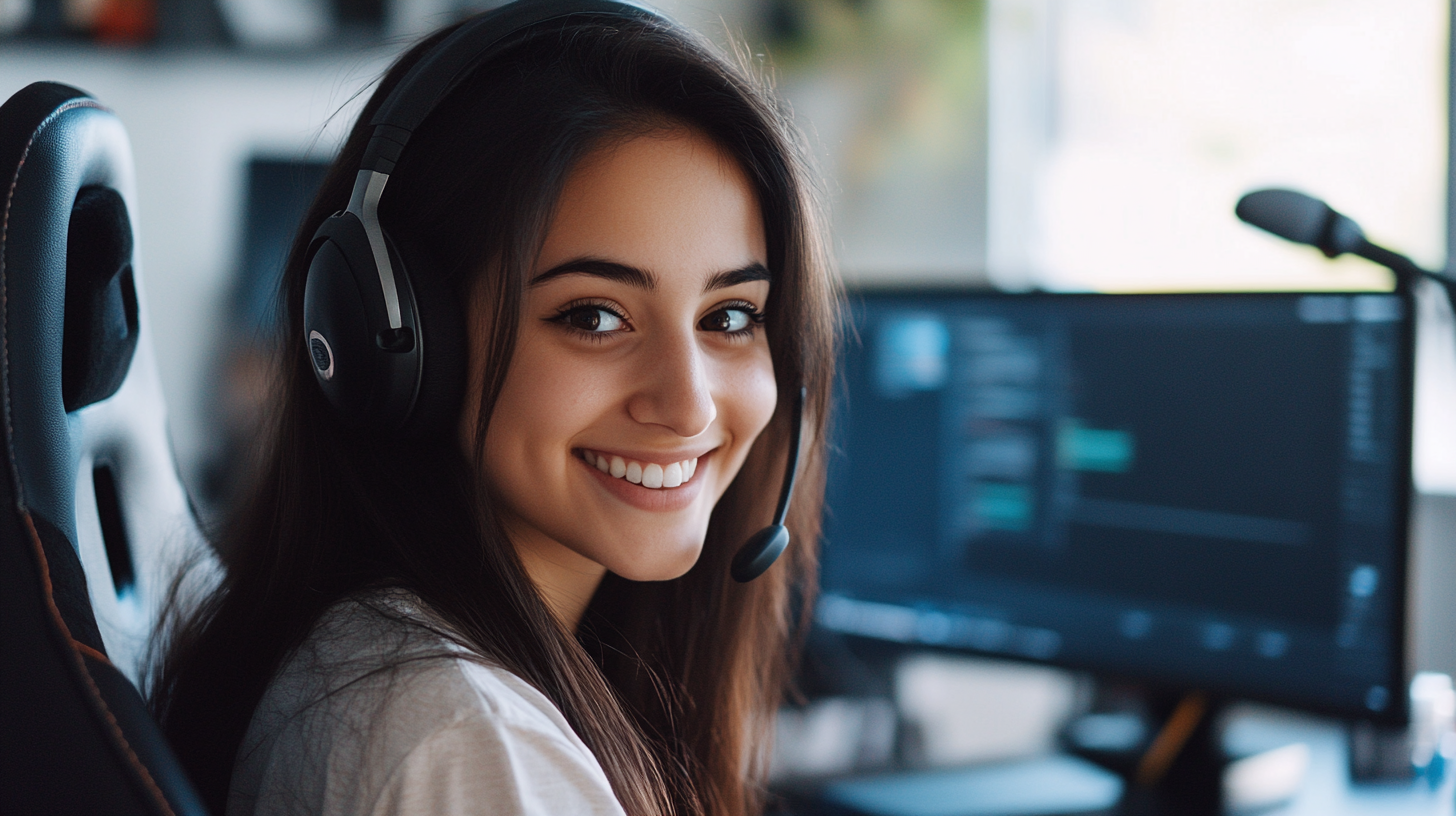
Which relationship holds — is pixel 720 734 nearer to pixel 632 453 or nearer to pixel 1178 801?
pixel 632 453

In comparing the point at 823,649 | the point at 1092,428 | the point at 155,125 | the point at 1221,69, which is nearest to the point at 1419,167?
the point at 1221,69

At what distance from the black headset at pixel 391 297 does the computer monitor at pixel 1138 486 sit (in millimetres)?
591

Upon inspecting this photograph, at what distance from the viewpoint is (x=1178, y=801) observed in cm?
103

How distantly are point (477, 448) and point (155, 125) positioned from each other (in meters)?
1.59

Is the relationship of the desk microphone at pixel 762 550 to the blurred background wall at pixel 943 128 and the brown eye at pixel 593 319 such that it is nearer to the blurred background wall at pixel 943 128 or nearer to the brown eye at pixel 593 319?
the brown eye at pixel 593 319

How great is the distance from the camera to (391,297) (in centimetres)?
60

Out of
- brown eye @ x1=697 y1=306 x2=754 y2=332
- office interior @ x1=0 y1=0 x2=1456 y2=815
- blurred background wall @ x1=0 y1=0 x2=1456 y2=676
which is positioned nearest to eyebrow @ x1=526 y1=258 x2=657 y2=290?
brown eye @ x1=697 y1=306 x2=754 y2=332

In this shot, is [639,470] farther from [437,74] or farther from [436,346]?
[437,74]

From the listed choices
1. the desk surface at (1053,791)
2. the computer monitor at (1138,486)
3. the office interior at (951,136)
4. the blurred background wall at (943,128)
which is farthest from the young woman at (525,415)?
the blurred background wall at (943,128)

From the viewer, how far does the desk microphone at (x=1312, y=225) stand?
853 mm

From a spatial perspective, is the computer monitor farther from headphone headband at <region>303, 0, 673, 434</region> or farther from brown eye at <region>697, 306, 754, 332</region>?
headphone headband at <region>303, 0, 673, 434</region>

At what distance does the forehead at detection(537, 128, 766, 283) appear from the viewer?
65cm

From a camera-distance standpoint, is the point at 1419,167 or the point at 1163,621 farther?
the point at 1419,167

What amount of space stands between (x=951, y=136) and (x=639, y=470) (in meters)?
1.51
